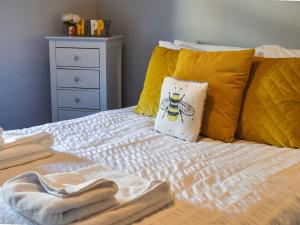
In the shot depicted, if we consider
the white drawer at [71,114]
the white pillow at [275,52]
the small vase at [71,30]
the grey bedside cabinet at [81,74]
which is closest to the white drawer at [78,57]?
the grey bedside cabinet at [81,74]

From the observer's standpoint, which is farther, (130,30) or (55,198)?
(130,30)

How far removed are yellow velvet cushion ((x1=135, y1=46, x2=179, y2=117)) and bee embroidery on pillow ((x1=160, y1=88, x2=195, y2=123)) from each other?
27 cm

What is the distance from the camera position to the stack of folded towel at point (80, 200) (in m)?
1.01

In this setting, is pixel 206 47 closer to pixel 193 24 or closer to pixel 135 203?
pixel 193 24

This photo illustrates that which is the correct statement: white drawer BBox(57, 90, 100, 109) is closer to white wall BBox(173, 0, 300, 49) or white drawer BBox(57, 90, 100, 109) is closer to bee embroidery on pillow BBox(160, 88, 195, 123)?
white wall BBox(173, 0, 300, 49)

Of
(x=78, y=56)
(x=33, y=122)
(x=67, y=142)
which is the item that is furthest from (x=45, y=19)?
(x=67, y=142)

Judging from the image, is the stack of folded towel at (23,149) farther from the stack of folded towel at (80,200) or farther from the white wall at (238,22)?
the white wall at (238,22)

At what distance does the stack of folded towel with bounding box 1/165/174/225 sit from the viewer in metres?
1.01

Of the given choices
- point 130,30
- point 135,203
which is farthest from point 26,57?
point 135,203

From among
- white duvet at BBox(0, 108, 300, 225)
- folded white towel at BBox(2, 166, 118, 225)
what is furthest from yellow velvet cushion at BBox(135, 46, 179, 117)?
folded white towel at BBox(2, 166, 118, 225)

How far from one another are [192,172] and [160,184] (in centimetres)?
34

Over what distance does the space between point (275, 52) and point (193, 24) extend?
0.77 metres

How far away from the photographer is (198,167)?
1.56 meters

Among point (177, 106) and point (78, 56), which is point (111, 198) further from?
point (78, 56)
